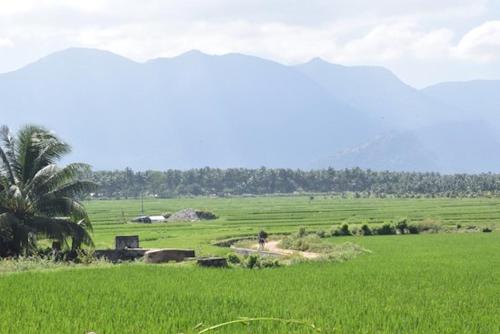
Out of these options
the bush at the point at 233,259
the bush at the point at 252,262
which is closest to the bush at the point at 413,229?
the bush at the point at 233,259

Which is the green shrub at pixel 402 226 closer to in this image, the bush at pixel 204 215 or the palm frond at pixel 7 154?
the bush at pixel 204 215

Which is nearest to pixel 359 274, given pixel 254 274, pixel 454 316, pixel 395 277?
pixel 395 277

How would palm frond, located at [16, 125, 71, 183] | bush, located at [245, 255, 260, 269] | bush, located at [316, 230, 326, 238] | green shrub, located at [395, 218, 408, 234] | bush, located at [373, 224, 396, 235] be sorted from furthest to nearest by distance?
green shrub, located at [395, 218, 408, 234], bush, located at [373, 224, 396, 235], bush, located at [316, 230, 326, 238], palm frond, located at [16, 125, 71, 183], bush, located at [245, 255, 260, 269]

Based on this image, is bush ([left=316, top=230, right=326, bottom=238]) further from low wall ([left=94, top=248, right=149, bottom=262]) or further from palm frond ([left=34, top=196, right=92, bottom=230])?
palm frond ([left=34, top=196, right=92, bottom=230])

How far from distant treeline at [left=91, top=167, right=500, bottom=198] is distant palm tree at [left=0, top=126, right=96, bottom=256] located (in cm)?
11817

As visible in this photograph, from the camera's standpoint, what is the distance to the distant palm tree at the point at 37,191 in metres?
22.5

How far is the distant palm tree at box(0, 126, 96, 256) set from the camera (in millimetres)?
22469

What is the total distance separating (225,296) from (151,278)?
12.4 feet

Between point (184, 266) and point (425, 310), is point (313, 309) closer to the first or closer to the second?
point (425, 310)

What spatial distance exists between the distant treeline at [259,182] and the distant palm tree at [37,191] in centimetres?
11817

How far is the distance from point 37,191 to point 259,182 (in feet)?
444

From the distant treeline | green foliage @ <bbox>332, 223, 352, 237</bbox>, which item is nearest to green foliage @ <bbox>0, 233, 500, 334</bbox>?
green foliage @ <bbox>332, 223, 352, 237</bbox>

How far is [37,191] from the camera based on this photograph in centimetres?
2303

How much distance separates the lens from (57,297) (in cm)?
1320
